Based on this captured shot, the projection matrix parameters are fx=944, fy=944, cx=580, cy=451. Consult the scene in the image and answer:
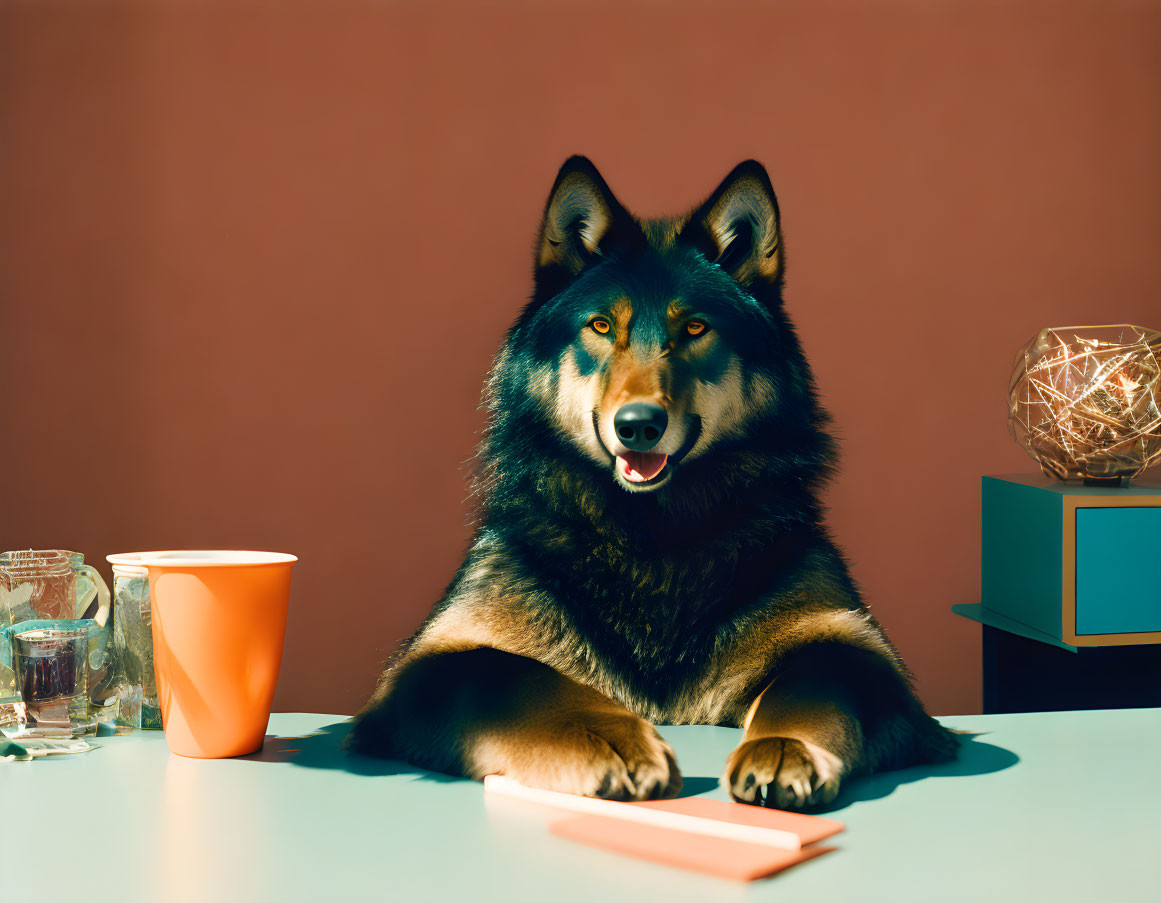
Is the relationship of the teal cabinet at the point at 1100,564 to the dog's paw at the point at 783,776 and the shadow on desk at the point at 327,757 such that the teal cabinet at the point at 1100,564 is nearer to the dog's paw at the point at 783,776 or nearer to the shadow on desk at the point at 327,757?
the dog's paw at the point at 783,776

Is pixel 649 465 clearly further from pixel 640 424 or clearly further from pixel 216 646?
pixel 216 646

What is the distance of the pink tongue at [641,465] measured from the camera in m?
0.89

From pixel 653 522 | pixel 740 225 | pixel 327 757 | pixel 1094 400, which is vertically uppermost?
pixel 740 225

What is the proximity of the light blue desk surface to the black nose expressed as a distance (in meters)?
0.28

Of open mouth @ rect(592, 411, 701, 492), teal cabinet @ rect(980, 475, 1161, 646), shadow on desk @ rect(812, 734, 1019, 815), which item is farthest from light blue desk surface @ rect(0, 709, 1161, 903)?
teal cabinet @ rect(980, 475, 1161, 646)

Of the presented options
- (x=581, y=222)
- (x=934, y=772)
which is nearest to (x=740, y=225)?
(x=581, y=222)

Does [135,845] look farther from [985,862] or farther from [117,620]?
[985,862]

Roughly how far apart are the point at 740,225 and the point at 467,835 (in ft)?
2.15

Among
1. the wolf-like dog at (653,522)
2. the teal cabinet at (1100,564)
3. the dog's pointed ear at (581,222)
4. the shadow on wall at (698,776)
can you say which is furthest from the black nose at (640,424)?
the teal cabinet at (1100,564)

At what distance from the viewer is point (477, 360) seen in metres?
2.15

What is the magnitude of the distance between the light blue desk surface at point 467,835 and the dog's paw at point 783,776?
2 centimetres

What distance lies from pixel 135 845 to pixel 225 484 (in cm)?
164

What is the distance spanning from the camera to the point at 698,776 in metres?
0.68

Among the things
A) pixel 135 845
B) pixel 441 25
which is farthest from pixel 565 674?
pixel 441 25
